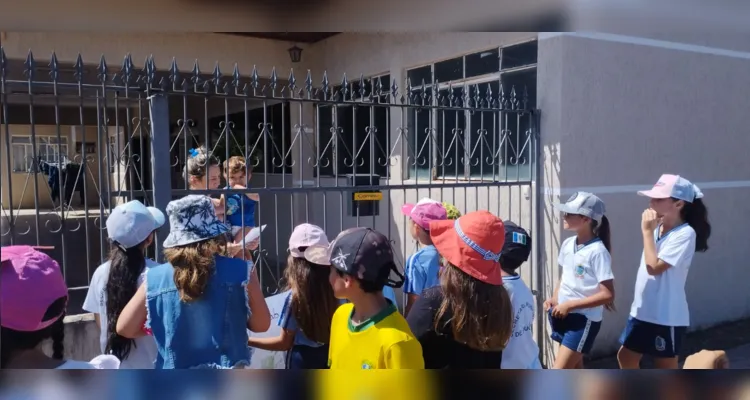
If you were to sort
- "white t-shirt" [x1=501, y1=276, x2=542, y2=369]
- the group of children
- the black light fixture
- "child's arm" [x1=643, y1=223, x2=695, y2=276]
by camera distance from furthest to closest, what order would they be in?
1. the black light fixture
2. "child's arm" [x1=643, y1=223, x2=695, y2=276]
3. "white t-shirt" [x1=501, y1=276, x2=542, y2=369]
4. the group of children

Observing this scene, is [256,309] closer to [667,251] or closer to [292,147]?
[667,251]

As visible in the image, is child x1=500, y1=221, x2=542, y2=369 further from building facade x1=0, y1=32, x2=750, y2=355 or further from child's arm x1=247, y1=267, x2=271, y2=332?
building facade x1=0, y1=32, x2=750, y2=355

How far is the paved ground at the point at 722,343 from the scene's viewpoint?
4.66m

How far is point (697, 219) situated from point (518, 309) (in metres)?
1.50

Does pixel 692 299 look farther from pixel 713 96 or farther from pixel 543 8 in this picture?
pixel 543 8

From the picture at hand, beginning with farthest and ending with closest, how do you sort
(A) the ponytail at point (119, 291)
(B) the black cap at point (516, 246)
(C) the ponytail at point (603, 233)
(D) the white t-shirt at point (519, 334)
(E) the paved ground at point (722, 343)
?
(E) the paved ground at point (722, 343)
(C) the ponytail at point (603, 233)
(B) the black cap at point (516, 246)
(D) the white t-shirt at point (519, 334)
(A) the ponytail at point (119, 291)

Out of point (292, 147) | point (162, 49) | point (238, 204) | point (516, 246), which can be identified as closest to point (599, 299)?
point (516, 246)

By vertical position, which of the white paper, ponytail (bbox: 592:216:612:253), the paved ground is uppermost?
ponytail (bbox: 592:216:612:253)

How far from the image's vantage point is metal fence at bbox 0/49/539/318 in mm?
3293

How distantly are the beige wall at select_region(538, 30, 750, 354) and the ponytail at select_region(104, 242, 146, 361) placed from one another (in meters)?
3.48

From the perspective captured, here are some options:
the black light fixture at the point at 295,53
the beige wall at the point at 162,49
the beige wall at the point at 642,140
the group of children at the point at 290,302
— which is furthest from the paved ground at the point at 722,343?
the beige wall at the point at 162,49

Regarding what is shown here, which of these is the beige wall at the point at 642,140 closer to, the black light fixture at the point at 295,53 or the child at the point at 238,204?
the child at the point at 238,204

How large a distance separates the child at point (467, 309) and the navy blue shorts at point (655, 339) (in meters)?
1.64

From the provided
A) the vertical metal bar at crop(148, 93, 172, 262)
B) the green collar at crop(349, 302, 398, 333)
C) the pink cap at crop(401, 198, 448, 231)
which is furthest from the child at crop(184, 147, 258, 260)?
the green collar at crop(349, 302, 398, 333)
